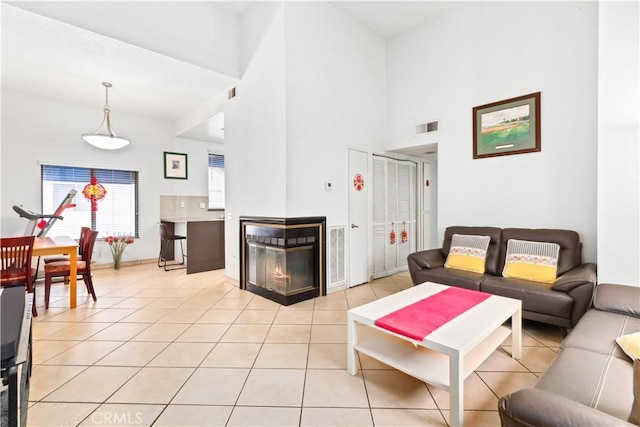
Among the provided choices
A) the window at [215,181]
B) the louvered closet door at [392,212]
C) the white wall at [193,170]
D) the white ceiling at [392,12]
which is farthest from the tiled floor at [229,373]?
the white ceiling at [392,12]

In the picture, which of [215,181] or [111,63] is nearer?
[111,63]

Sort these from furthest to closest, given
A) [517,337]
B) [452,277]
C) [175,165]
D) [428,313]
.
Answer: [175,165] < [452,277] < [517,337] < [428,313]

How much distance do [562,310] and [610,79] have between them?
81.8 inches

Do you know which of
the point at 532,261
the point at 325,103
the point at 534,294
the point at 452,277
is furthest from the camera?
the point at 325,103

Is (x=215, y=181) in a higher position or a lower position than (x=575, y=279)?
higher

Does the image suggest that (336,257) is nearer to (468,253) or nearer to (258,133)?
(468,253)

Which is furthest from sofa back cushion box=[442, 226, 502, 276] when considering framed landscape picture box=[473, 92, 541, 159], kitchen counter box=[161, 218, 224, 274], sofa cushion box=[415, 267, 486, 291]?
kitchen counter box=[161, 218, 224, 274]

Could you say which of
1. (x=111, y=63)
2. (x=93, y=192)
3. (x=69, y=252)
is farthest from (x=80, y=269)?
(x=111, y=63)

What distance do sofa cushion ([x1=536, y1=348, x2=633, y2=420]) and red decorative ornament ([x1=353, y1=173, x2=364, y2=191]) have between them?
312 centimetres

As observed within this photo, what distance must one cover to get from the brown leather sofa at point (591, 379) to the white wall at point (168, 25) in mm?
4423

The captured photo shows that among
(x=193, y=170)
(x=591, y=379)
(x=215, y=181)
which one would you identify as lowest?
(x=591, y=379)

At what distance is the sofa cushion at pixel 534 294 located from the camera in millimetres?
2459

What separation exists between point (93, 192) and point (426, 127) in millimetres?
5850

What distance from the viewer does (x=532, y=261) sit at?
299 cm
